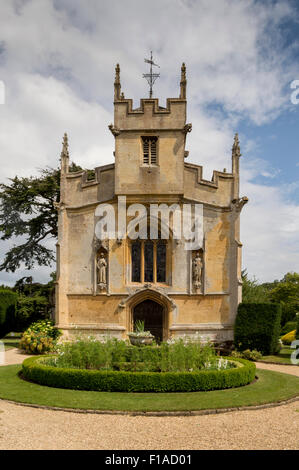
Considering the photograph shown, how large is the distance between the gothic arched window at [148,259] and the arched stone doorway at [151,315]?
1341 millimetres

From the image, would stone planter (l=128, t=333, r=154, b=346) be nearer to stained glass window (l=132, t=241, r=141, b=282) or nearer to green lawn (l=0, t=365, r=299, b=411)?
green lawn (l=0, t=365, r=299, b=411)

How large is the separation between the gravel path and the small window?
1520 centimetres

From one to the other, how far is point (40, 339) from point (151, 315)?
19.3 feet

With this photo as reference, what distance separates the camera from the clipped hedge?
21.0 m

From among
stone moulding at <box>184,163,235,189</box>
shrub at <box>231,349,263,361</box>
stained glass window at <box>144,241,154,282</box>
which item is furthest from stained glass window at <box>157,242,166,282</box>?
shrub at <box>231,349,263,361</box>

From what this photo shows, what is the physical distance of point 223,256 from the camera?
2295cm

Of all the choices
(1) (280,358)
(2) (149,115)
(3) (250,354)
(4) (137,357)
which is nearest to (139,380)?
(4) (137,357)

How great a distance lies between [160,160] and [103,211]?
415 cm

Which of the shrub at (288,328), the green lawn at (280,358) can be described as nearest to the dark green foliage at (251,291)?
the shrub at (288,328)

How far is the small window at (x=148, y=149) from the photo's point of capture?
23.0 m

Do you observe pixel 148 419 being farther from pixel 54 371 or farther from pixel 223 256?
pixel 223 256

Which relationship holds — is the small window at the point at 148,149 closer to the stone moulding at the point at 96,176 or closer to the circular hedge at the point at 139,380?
the stone moulding at the point at 96,176

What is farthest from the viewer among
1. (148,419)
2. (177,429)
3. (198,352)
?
(198,352)
